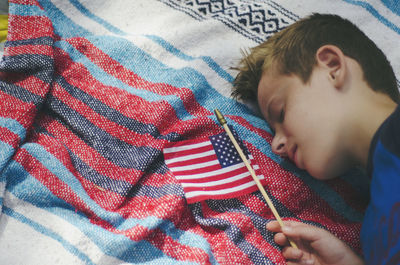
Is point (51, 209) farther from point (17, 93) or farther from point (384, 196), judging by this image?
point (384, 196)

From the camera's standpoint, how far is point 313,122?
83 cm

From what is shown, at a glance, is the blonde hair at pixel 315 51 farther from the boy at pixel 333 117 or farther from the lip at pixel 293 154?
the lip at pixel 293 154

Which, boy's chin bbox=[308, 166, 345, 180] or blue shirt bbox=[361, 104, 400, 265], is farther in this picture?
boy's chin bbox=[308, 166, 345, 180]

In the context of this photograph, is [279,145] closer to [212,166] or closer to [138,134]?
[212,166]

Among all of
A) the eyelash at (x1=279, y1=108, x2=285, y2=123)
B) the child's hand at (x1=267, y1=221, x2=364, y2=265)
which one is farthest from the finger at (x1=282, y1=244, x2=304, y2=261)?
the eyelash at (x1=279, y1=108, x2=285, y2=123)

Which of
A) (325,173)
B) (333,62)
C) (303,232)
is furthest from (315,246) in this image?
(333,62)

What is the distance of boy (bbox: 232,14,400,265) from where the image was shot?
0.80 metres

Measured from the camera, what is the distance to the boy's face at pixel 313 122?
0.83 metres

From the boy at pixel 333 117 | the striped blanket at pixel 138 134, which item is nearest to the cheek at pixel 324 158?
the boy at pixel 333 117

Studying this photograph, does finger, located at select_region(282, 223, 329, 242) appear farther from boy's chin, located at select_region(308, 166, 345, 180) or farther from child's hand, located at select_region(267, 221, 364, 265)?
boy's chin, located at select_region(308, 166, 345, 180)

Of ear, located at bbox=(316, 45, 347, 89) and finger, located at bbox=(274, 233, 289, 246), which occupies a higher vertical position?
ear, located at bbox=(316, 45, 347, 89)

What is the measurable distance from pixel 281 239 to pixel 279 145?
0.66 ft

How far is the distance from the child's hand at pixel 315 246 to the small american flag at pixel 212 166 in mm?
125

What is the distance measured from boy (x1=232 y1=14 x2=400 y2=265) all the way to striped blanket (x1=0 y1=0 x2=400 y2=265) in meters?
0.07
